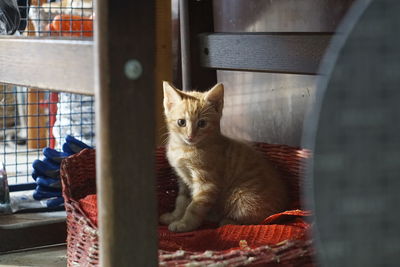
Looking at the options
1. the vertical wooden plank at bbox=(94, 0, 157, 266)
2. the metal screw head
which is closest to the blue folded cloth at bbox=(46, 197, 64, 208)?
the vertical wooden plank at bbox=(94, 0, 157, 266)

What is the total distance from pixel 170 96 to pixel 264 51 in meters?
0.30

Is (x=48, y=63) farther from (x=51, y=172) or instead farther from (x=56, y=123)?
(x=56, y=123)

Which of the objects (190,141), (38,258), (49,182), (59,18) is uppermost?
(59,18)

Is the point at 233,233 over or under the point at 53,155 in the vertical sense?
under

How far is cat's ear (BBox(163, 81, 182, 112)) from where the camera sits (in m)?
1.95

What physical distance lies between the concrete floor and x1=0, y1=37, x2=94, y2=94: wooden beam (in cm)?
91

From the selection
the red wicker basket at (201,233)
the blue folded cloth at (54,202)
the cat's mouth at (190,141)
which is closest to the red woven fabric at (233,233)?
the red wicker basket at (201,233)

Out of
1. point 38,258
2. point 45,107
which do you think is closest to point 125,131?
point 38,258

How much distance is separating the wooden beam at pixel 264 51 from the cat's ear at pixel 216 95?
0.12 metres

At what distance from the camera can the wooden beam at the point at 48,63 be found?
3.55 feet

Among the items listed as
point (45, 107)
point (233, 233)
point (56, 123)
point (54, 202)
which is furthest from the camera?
point (45, 107)

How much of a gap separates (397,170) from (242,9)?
67.6 inches

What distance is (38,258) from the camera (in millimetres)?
2090

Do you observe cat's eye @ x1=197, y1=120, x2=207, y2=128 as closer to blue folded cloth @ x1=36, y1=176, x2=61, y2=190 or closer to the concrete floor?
the concrete floor
